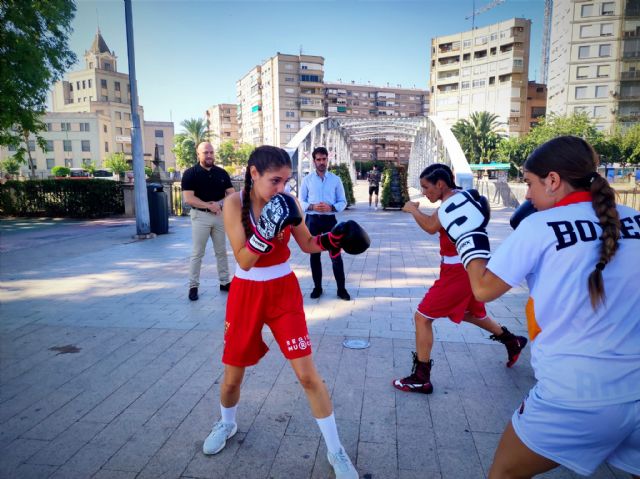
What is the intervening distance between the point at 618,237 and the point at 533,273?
31cm

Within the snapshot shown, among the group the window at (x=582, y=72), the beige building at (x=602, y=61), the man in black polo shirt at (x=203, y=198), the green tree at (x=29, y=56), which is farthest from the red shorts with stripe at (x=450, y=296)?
the window at (x=582, y=72)

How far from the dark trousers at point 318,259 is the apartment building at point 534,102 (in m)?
77.7

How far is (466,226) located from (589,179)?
0.48 metres

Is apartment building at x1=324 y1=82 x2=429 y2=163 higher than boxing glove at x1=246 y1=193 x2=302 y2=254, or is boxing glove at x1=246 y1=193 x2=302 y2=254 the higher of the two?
apartment building at x1=324 y1=82 x2=429 y2=163

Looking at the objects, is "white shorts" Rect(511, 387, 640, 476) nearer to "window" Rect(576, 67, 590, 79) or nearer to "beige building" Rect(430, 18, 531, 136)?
"window" Rect(576, 67, 590, 79)

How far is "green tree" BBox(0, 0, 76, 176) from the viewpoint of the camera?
11.5m

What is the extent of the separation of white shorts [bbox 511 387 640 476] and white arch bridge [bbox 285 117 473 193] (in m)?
12.1

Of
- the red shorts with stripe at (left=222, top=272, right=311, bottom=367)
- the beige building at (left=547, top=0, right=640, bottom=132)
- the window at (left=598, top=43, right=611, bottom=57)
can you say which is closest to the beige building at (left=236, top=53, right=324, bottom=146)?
the beige building at (left=547, top=0, right=640, bottom=132)

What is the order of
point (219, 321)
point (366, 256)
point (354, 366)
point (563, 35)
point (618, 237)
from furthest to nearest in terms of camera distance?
point (563, 35) < point (366, 256) < point (219, 321) < point (354, 366) < point (618, 237)

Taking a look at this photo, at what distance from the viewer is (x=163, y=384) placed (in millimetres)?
3438

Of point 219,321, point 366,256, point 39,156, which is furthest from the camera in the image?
point 39,156

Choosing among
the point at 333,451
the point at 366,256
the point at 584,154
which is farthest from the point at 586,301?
the point at 366,256

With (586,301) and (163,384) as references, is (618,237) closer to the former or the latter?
(586,301)

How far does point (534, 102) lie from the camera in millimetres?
72875
